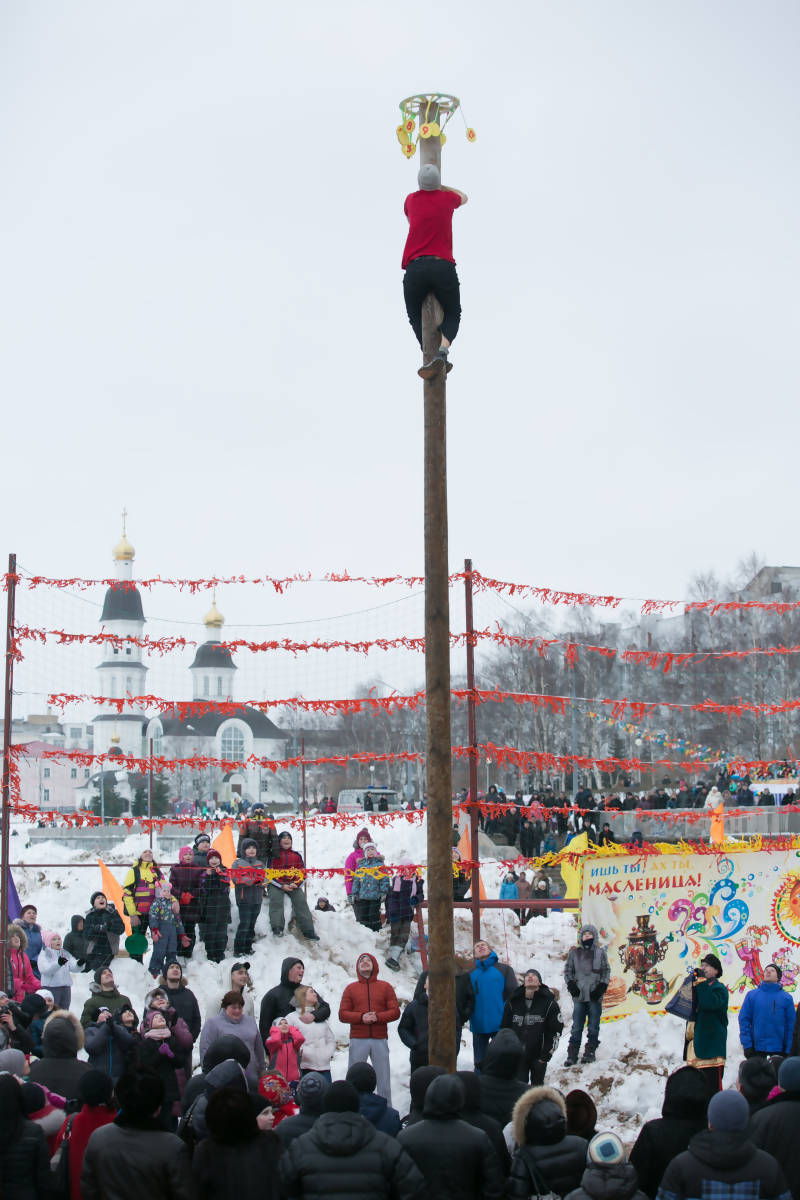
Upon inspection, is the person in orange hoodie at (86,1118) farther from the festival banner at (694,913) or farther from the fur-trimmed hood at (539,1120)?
the festival banner at (694,913)

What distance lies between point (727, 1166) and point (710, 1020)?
15.7 ft

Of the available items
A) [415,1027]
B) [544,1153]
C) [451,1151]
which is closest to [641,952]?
[415,1027]

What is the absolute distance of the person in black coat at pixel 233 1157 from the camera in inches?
229

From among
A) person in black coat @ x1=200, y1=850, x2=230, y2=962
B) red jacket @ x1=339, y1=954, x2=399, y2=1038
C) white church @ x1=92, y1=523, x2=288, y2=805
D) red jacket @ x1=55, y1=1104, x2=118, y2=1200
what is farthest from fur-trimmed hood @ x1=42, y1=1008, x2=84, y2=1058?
white church @ x1=92, y1=523, x2=288, y2=805

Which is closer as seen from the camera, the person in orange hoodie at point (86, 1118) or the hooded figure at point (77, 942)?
the person in orange hoodie at point (86, 1118)

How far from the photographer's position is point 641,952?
12641 millimetres

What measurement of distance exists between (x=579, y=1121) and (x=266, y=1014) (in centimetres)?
451

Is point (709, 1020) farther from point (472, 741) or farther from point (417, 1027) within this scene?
point (472, 741)

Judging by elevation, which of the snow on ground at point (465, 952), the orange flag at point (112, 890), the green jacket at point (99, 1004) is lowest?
the snow on ground at point (465, 952)

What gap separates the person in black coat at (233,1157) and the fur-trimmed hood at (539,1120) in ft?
3.74

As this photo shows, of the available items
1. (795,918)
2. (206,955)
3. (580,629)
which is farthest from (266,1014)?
(580,629)

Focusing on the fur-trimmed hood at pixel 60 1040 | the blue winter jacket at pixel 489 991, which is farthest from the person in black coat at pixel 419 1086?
the blue winter jacket at pixel 489 991

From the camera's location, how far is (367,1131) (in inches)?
236

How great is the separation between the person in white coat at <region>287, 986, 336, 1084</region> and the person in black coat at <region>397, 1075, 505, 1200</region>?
11.7ft
